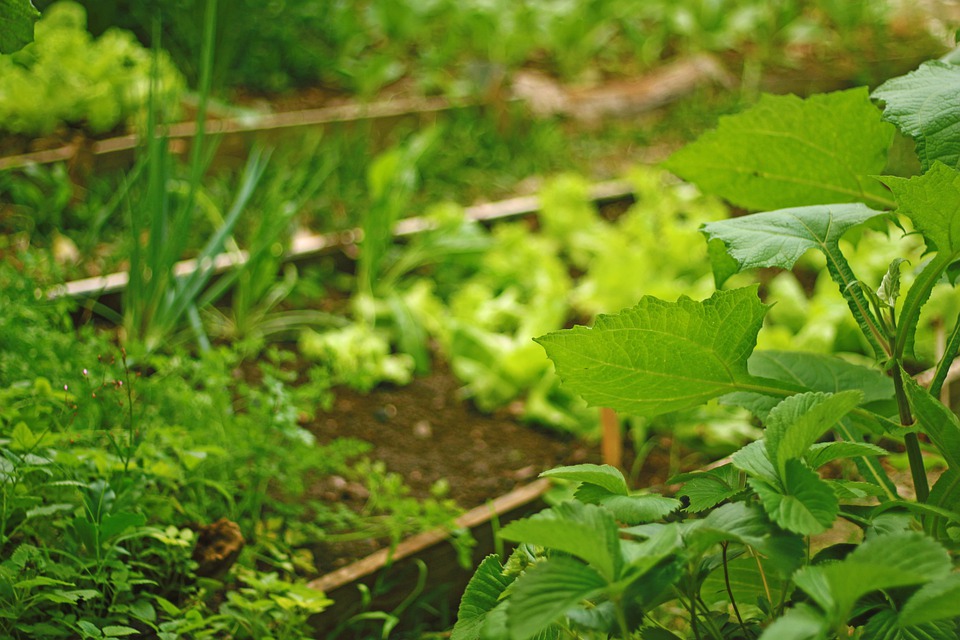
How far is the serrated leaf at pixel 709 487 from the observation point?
95 centimetres

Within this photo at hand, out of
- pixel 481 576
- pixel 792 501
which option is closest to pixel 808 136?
pixel 792 501

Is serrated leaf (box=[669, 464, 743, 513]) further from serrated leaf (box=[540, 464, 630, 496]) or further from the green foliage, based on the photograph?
the green foliage

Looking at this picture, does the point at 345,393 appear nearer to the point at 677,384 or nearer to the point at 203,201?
the point at 203,201

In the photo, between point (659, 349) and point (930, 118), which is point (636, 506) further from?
point (930, 118)

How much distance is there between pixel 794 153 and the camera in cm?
137

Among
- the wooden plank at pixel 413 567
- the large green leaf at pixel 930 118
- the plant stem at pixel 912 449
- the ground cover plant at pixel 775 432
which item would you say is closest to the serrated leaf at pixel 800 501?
the ground cover plant at pixel 775 432

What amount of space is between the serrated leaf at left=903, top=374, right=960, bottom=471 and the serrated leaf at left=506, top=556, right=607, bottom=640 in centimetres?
44

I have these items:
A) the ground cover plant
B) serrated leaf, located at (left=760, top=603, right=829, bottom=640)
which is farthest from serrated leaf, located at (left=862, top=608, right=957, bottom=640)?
serrated leaf, located at (left=760, top=603, right=829, bottom=640)

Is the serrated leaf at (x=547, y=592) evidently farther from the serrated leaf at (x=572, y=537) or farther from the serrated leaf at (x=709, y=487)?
the serrated leaf at (x=709, y=487)

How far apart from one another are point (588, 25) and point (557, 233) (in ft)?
8.33

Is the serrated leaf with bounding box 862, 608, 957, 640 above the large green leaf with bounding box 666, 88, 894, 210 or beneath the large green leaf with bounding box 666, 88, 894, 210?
beneath

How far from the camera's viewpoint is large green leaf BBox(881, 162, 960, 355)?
3.35ft

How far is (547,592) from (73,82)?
2.89m

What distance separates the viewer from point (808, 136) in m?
1.36
